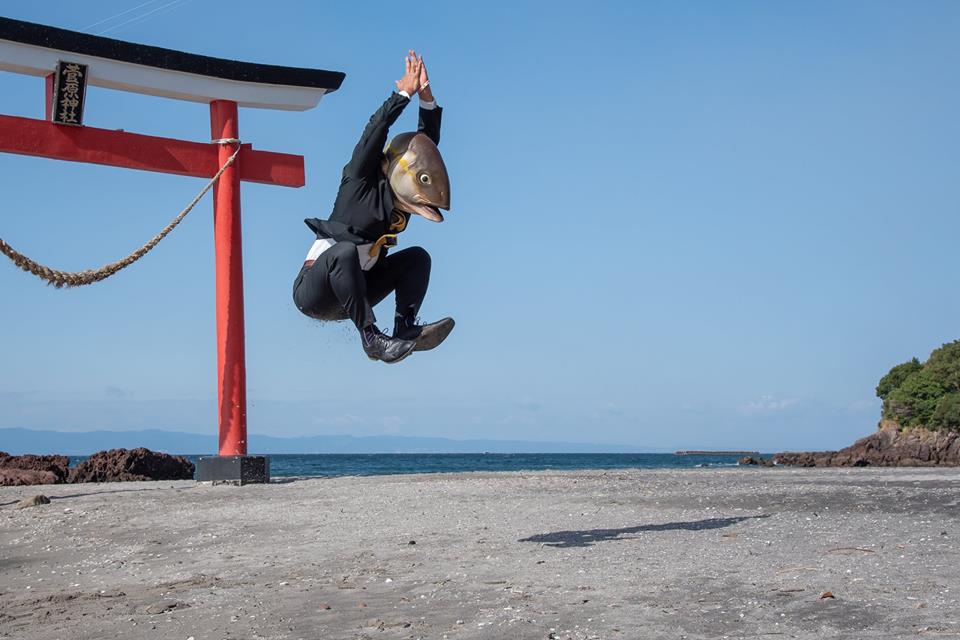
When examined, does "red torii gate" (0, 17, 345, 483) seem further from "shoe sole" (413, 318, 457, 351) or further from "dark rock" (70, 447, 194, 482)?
"shoe sole" (413, 318, 457, 351)

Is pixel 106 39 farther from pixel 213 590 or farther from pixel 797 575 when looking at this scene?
pixel 797 575

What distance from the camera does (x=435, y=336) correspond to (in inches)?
219

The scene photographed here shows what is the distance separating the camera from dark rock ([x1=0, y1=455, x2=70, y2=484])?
46.7ft

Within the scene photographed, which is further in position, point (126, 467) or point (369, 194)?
point (126, 467)

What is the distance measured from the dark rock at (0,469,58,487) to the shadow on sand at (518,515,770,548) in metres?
8.61

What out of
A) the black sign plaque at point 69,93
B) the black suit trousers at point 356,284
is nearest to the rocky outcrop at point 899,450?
the black sign plaque at point 69,93

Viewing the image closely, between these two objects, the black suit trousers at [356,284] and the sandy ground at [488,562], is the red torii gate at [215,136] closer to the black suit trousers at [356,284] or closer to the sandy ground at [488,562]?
the sandy ground at [488,562]

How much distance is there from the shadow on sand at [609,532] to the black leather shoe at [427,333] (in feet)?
7.28

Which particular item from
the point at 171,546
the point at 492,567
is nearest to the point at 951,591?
the point at 492,567

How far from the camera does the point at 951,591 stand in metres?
5.14

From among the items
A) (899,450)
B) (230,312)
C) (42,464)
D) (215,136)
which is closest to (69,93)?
(215,136)

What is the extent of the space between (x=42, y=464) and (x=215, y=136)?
18.3ft

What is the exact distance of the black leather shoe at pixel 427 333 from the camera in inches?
218

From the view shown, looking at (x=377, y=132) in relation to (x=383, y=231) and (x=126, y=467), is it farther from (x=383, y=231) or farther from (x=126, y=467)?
(x=126, y=467)
